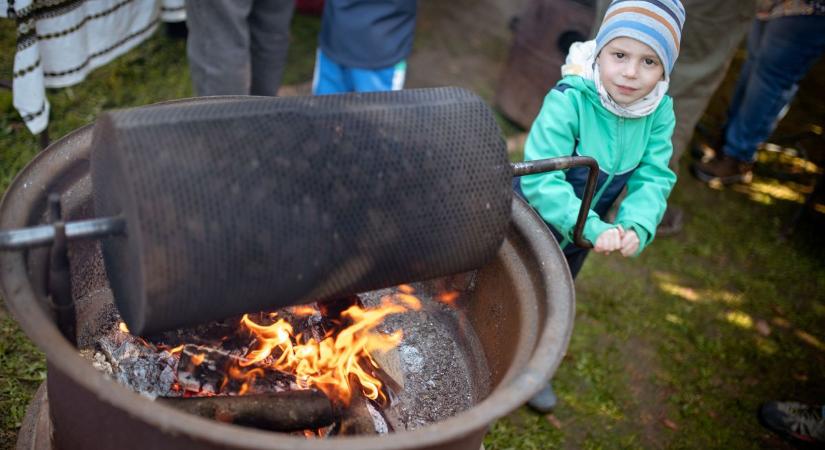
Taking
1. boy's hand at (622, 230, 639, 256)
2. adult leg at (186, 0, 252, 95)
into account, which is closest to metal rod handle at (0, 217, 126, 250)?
boy's hand at (622, 230, 639, 256)

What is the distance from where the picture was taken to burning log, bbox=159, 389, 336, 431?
5.90ft

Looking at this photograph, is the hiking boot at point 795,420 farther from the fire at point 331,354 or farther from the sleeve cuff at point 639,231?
the fire at point 331,354

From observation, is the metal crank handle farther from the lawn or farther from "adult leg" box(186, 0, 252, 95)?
"adult leg" box(186, 0, 252, 95)

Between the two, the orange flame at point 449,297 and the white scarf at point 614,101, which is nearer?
the white scarf at point 614,101

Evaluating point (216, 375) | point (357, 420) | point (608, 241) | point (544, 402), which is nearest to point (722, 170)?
point (544, 402)

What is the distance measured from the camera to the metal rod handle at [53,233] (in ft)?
4.85

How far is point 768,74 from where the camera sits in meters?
4.61

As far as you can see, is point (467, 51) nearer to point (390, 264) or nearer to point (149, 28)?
point (149, 28)

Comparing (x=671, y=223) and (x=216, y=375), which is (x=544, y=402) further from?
(x=671, y=223)

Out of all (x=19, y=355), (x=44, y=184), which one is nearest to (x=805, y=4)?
(x=44, y=184)

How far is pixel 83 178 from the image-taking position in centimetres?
199

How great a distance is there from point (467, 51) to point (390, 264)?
176 inches

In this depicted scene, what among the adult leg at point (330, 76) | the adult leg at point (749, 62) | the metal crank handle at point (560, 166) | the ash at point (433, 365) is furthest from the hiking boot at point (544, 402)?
the adult leg at point (749, 62)

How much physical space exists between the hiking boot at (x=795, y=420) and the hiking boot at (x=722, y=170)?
2.18m
